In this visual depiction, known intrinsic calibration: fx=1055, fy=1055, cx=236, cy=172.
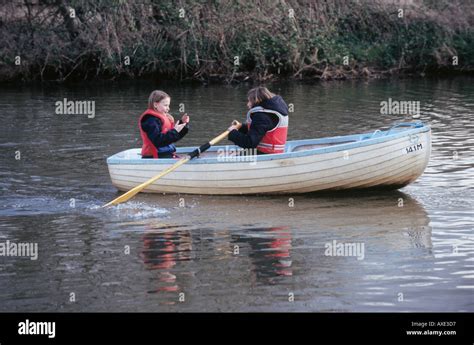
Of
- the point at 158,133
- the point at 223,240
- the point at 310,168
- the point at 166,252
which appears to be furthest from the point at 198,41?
the point at 166,252

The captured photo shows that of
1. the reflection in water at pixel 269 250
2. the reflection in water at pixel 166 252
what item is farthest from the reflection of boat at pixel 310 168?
the reflection in water at pixel 166 252

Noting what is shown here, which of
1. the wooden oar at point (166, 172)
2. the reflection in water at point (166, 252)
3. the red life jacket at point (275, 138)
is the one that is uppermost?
the red life jacket at point (275, 138)

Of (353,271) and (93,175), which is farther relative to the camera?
(93,175)

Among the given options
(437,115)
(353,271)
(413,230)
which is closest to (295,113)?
(437,115)

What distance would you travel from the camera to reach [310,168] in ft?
38.2

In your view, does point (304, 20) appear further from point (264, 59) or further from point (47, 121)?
point (47, 121)

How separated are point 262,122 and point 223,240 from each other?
6.52 ft

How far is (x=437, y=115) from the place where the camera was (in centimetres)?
1845

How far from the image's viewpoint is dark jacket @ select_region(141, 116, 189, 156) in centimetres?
1183

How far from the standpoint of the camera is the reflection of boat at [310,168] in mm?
11516

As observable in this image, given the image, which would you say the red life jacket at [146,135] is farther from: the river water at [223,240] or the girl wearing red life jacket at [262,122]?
the girl wearing red life jacket at [262,122]

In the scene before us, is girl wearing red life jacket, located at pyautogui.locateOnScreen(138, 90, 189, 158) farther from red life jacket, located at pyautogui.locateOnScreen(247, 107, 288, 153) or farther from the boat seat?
the boat seat

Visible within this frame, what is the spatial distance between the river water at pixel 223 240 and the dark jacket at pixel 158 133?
66 centimetres

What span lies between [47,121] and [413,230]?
980 centimetres
